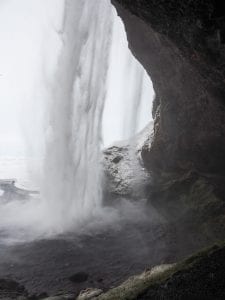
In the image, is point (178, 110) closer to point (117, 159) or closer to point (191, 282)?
point (117, 159)

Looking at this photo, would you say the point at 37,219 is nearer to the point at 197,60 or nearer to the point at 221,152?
the point at 221,152

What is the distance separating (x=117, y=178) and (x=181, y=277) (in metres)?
22.6

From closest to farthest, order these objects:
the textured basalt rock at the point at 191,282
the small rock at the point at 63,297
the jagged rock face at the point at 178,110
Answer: the textured basalt rock at the point at 191,282 → the small rock at the point at 63,297 → the jagged rock face at the point at 178,110

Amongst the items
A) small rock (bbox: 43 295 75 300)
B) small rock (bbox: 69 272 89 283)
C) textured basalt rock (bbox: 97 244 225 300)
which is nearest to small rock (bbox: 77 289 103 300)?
small rock (bbox: 43 295 75 300)

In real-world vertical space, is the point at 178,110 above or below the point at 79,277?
above

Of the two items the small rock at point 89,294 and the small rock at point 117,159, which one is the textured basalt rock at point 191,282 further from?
the small rock at point 117,159

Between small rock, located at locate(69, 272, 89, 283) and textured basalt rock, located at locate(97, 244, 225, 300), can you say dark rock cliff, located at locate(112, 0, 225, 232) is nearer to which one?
textured basalt rock, located at locate(97, 244, 225, 300)

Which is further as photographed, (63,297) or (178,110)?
(178,110)

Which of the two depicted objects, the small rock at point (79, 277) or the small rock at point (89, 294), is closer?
the small rock at point (89, 294)

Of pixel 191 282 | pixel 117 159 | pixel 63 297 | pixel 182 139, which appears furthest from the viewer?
pixel 117 159

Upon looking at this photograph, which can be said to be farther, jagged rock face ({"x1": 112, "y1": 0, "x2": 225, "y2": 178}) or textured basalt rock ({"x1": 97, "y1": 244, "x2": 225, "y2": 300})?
jagged rock face ({"x1": 112, "y1": 0, "x2": 225, "y2": 178})

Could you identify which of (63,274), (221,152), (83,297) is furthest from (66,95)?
(83,297)

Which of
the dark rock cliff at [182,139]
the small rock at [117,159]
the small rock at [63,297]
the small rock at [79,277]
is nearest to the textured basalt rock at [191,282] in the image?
the small rock at [63,297]

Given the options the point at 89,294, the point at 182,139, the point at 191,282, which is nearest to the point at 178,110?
the point at 182,139
